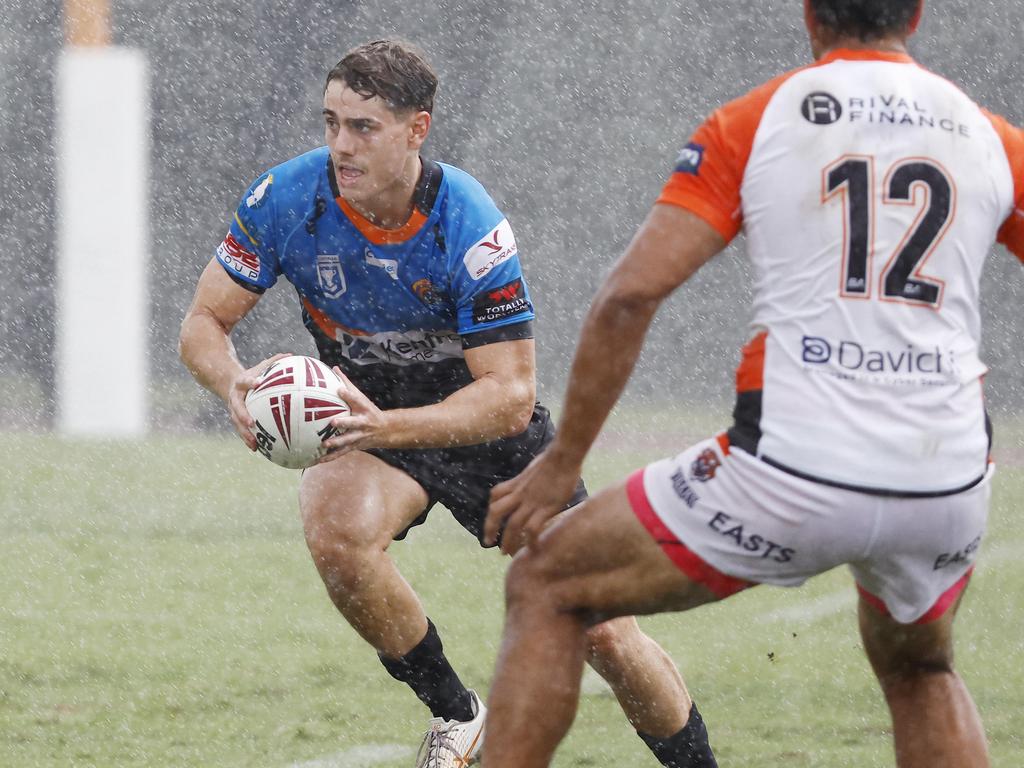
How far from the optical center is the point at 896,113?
2656 mm

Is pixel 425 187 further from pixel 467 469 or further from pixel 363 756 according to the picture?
pixel 363 756

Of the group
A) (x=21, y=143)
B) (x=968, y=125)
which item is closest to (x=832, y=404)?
(x=968, y=125)

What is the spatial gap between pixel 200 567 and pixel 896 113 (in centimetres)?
511

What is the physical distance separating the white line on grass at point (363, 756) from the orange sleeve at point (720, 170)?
7.22 feet

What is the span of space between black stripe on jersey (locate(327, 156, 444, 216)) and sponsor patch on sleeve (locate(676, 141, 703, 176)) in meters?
1.56

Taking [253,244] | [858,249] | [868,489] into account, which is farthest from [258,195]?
[868,489]

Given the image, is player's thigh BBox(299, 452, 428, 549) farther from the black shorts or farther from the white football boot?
the white football boot

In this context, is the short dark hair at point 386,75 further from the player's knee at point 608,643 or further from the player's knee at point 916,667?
the player's knee at point 916,667

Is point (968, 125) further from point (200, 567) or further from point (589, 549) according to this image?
point (200, 567)

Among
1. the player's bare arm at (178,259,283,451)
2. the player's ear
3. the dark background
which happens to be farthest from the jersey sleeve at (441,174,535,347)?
the dark background

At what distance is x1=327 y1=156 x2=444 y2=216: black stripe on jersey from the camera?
4195 millimetres

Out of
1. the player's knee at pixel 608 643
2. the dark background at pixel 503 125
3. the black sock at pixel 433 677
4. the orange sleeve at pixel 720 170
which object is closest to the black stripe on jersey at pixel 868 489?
the orange sleeve at pixel 720 170

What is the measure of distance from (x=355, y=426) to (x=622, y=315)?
1.28m

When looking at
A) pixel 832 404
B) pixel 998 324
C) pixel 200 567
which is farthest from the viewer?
pixel 998 324
